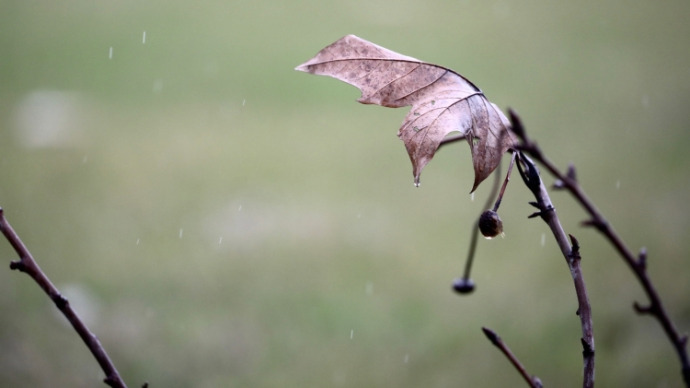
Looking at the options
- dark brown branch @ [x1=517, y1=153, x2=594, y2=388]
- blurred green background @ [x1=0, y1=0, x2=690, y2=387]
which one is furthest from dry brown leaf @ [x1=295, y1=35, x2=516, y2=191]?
blurred green background @ [x1=0, y1=0, x2=690, y2=387]

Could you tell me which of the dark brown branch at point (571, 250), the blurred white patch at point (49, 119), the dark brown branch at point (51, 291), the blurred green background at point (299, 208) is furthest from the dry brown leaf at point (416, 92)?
the blurred white patch at point (49, 119)

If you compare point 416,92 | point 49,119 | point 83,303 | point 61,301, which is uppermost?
point 416,92

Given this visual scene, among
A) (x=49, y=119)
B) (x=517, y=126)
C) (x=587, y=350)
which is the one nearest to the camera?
(x=517, y=126)

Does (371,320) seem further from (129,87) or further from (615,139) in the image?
(129,87)

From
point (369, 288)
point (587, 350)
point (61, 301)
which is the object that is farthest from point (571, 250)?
point (369, 288)

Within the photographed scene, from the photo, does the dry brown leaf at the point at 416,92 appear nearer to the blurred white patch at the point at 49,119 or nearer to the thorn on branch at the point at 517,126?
the thorn on branch at the point at 517,126

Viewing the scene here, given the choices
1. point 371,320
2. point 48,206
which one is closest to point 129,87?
point 48,206

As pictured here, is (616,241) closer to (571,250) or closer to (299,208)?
(571,250)
